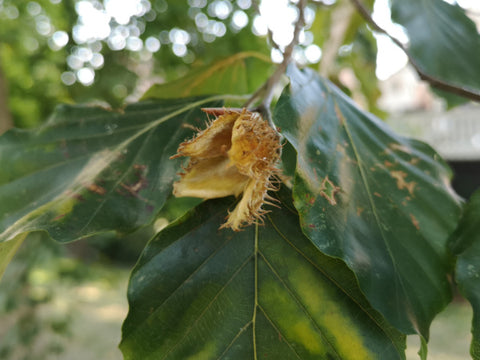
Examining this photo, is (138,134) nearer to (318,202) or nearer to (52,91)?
(318,202)

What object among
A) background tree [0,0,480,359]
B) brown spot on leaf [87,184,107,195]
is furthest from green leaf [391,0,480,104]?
brown spot on leaf [87,184,107,195]

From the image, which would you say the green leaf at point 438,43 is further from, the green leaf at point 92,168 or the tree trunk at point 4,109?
the tree trunk at point 4,109

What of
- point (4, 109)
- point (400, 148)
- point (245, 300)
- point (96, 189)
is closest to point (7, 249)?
point (96, 189)

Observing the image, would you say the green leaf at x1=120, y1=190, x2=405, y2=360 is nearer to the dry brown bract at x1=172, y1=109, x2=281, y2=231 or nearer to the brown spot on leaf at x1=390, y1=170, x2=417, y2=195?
the dry brown bract at x1=172, y1=109, x2=281, y2=231

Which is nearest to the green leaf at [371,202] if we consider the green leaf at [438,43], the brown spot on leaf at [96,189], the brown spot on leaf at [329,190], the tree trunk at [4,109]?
the brown spot on leaf at [329,190]

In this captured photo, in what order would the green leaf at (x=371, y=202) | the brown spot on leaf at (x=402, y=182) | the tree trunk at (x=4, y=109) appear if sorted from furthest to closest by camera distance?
the tree trunk at (x=4, y=109) → the brown spot on leaf at (x=402, y=182) → the green leaf at (x=371, y=202)

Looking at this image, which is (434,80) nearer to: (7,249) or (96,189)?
(96,189)
